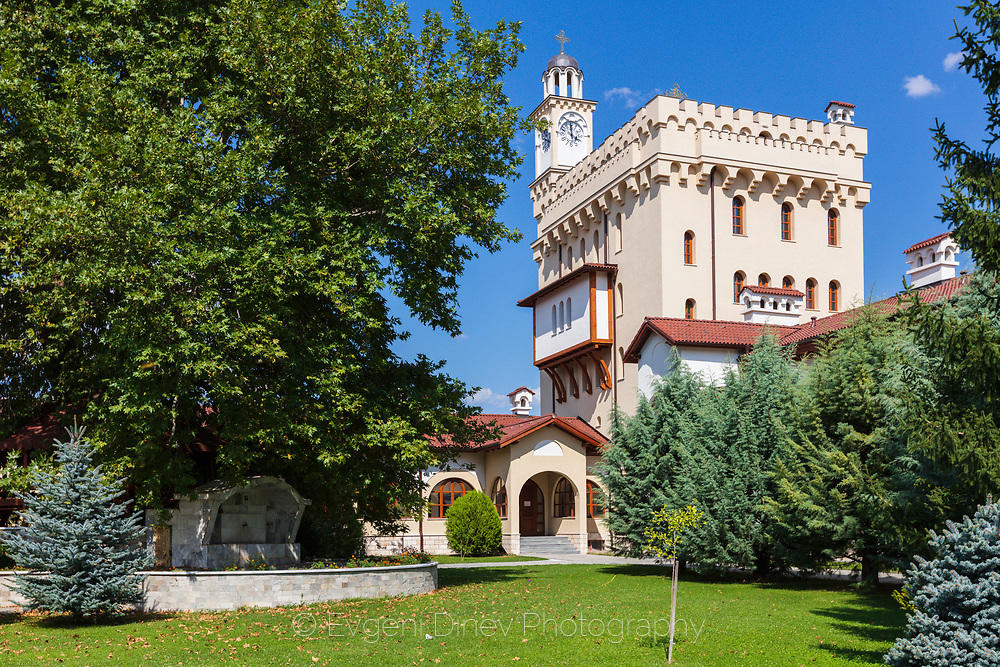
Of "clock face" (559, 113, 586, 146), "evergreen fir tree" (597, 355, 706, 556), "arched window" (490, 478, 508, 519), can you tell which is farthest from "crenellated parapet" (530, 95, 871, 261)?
"evergreen fir tree" (597, 355, 706, 556)

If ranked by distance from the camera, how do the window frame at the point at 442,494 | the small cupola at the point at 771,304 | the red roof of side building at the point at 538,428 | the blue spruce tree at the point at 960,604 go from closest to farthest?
the blue spruce tree at the point at 960,604 < the red roof of side building at the point at 538,428 < the window frame at the point at 442,494 < the small cupola at the point at 771,304

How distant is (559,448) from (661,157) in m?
13.6

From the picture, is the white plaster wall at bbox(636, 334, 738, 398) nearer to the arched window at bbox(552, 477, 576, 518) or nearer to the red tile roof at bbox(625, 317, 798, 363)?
the red tile roof at bbox(625, 317, 798, 363)

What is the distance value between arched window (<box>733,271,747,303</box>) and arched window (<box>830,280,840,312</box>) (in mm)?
4959

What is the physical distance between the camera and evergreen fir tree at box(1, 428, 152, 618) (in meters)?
14.3

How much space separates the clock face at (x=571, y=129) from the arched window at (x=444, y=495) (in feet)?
74.4

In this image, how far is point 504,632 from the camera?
1323 cm

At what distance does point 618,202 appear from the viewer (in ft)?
135

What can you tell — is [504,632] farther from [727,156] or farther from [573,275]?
[727,156]

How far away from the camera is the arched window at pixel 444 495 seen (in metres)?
36.5

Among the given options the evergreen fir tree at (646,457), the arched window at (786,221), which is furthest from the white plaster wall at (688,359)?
the arched window at (786,221)

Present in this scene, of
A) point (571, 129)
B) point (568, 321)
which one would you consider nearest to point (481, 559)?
point (568, 321)

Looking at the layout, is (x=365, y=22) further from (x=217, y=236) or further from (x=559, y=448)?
(x=559, y=448)

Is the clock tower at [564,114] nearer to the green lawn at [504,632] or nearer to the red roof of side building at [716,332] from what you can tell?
the red roof of side building at [716,332]
